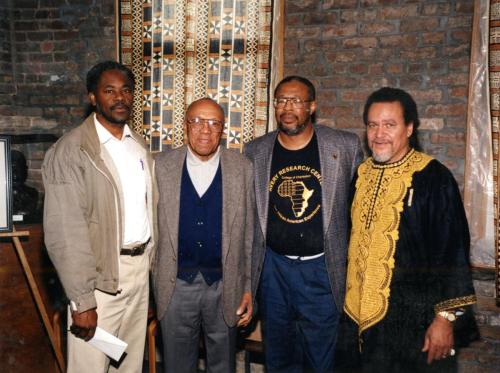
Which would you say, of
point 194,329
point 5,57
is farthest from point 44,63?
point 194,329

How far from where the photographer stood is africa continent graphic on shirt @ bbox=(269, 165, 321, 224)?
2.47 metres

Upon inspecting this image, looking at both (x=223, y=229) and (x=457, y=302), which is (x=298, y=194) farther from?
(x=457, y=302)

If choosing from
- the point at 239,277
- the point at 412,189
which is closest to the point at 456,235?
the point at 412,189

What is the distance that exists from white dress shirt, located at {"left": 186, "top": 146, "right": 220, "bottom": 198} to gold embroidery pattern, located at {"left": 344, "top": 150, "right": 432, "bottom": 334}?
0.84 m

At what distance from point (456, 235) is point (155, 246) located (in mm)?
1591

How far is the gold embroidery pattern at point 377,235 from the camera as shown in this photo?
211cm

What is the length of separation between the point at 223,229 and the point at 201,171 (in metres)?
0.36

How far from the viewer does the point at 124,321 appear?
2.38 meters

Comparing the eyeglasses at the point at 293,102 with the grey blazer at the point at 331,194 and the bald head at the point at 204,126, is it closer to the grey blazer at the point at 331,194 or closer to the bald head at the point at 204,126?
the grey blazer at the point at 331,194

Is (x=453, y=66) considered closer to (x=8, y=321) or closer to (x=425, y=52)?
(x=425, y=52)

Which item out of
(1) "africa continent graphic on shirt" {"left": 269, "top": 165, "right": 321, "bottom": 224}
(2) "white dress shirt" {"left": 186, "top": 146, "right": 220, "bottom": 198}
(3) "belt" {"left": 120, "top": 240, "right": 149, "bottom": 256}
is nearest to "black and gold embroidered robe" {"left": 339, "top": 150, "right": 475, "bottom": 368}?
(1) "africa continent graphic on shirt" {"left": 269, "top": 165, "right": 321, "bottom": 224}

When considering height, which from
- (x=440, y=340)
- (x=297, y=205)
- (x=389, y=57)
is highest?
(x=389, y=57)

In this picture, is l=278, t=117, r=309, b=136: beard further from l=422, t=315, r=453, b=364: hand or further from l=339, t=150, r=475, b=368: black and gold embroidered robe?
l=422, t=315, r=453, b=364: hand

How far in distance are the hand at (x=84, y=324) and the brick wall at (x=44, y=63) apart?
2.06 metres
